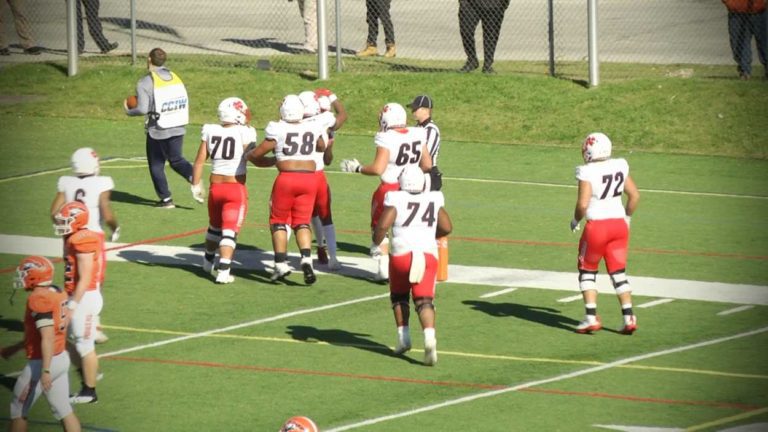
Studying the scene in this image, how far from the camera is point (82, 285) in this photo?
15.4 m

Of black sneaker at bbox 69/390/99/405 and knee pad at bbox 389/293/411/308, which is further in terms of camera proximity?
knee pad at bbox 389/293/411/308

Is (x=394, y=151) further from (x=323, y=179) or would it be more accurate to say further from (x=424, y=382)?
(x=424, y=382)

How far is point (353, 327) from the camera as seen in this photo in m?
18.5

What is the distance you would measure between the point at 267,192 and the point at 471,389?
1191 centimetres

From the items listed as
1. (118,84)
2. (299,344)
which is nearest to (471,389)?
(299,344)

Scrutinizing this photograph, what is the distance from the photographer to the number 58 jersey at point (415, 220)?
16.5 m

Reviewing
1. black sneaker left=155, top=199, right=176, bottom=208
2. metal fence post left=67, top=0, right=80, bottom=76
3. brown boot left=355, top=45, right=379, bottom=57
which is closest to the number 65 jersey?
black sneaker left=155, top=199, right=176, bottom=208

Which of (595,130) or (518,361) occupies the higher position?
(595,130)

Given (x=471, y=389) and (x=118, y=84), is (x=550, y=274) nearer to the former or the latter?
(x=471, y=389)

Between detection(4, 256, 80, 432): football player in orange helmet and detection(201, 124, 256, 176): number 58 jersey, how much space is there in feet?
22.2

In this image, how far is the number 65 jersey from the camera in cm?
1784

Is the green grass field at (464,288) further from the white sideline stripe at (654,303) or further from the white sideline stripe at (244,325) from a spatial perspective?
the white sideline stripe at (654,303)

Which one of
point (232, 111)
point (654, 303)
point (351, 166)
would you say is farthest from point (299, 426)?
point (232, 111)

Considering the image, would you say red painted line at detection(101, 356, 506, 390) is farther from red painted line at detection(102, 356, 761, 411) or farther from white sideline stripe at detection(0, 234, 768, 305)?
white sideline stripe at detection(0, 234, 768, 305)
